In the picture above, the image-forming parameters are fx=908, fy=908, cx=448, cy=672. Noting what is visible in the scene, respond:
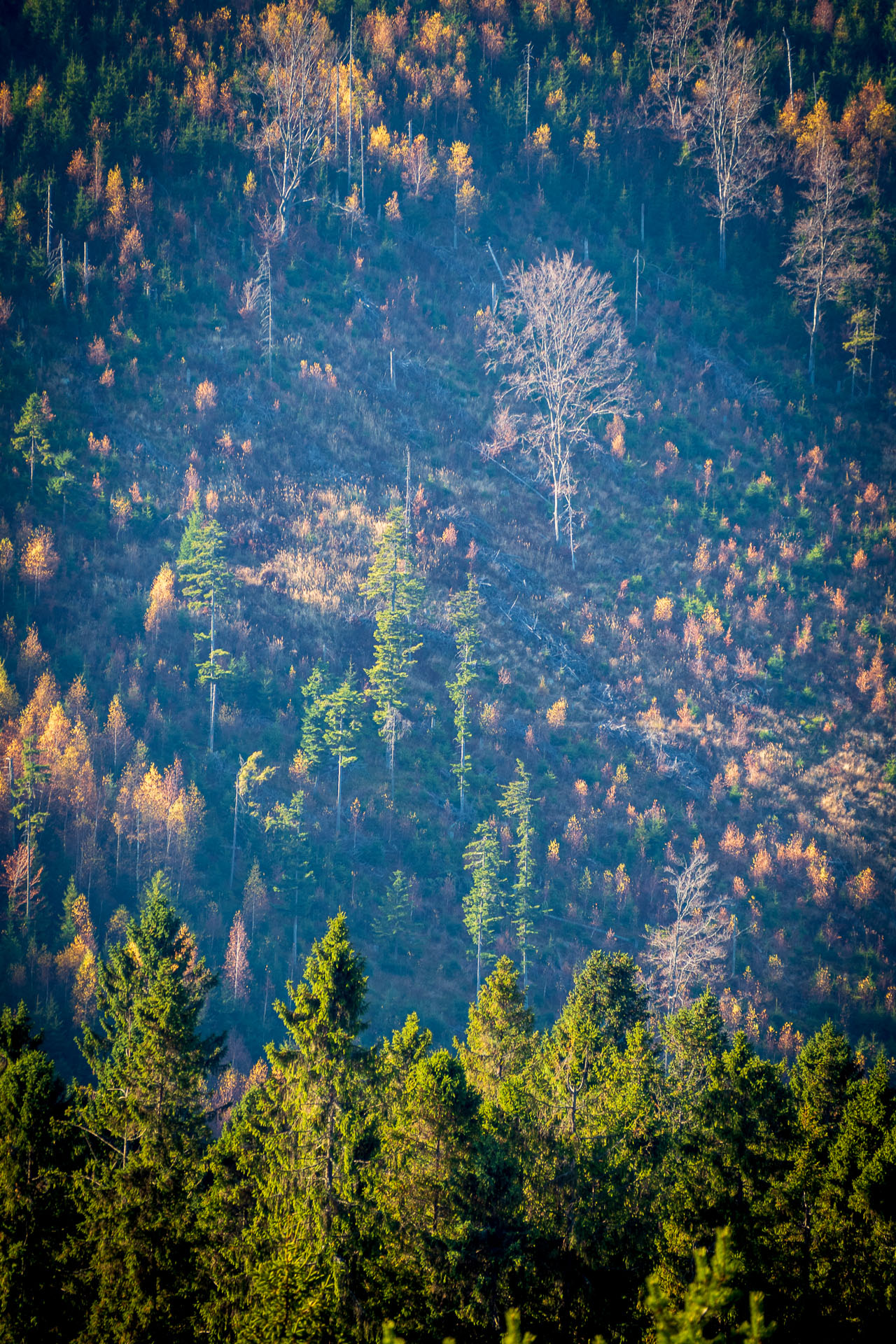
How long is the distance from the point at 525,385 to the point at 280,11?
4085cm

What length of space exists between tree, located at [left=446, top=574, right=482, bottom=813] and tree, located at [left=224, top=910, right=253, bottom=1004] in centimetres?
1238

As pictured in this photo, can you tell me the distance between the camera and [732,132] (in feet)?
233

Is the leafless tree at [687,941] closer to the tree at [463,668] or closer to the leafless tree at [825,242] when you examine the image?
the tree at [463,668]

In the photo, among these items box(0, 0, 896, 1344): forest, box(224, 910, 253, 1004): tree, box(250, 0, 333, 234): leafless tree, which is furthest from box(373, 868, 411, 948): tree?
box(250, 0, 333, 234): leafless tree

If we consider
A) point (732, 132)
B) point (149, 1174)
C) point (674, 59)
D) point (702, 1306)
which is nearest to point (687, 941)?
point (149, 1174)

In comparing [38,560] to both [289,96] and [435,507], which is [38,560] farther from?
[289,96]

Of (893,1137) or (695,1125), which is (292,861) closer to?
(695,1125)

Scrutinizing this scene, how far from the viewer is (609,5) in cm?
8119

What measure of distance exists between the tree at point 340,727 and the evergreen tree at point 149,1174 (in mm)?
21662

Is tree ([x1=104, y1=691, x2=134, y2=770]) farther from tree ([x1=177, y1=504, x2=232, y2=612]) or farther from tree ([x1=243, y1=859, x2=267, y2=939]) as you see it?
tree ([x1=243, y1=859, x2=267, y2=939])

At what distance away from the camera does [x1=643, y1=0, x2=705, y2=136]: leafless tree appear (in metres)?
75.7

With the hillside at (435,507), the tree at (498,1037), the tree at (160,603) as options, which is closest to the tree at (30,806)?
the hillside at (435,507)

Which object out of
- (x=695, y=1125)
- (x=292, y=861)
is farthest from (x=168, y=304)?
(x=695, y=1125)

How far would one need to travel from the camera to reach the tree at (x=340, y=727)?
138ft
